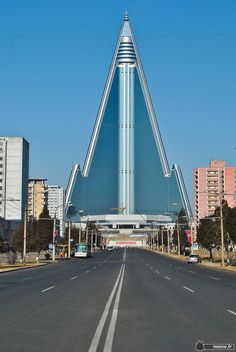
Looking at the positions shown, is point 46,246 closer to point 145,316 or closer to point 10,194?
point 145,316

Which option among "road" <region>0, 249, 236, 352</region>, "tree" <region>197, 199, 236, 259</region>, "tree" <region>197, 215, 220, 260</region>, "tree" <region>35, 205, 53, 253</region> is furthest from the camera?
"tree" <region>35, 205, 53, 253</region>

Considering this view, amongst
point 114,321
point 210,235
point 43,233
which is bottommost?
point 114,321

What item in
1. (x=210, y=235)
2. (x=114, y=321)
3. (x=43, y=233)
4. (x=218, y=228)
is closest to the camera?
(x=114, y=321)

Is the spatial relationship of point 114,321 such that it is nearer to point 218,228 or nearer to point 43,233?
point 218,228

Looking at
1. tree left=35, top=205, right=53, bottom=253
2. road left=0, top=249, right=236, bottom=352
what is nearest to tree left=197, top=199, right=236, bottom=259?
tree left=35, top=205, right=53, bottom=253

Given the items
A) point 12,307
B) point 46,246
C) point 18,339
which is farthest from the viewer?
point 46,246

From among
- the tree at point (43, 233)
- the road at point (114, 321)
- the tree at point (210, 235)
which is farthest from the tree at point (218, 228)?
the road at point (114, 321)

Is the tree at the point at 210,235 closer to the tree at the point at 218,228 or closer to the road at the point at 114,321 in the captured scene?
the tree at the point at 218,228

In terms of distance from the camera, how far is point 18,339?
12.1m

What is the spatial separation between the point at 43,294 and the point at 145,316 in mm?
9473

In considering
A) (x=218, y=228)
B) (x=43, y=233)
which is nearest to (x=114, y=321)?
(x=218, y=228)

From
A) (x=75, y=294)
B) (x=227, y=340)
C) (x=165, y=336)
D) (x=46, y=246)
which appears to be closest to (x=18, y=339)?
(x=165, y=336)

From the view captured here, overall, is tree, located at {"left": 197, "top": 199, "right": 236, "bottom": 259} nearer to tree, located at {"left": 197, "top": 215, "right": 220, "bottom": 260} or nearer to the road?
tree, located at {"left": 197, "top": 215, "right": 220, "bottom": 260}

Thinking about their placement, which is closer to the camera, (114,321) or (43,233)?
(114,321)
